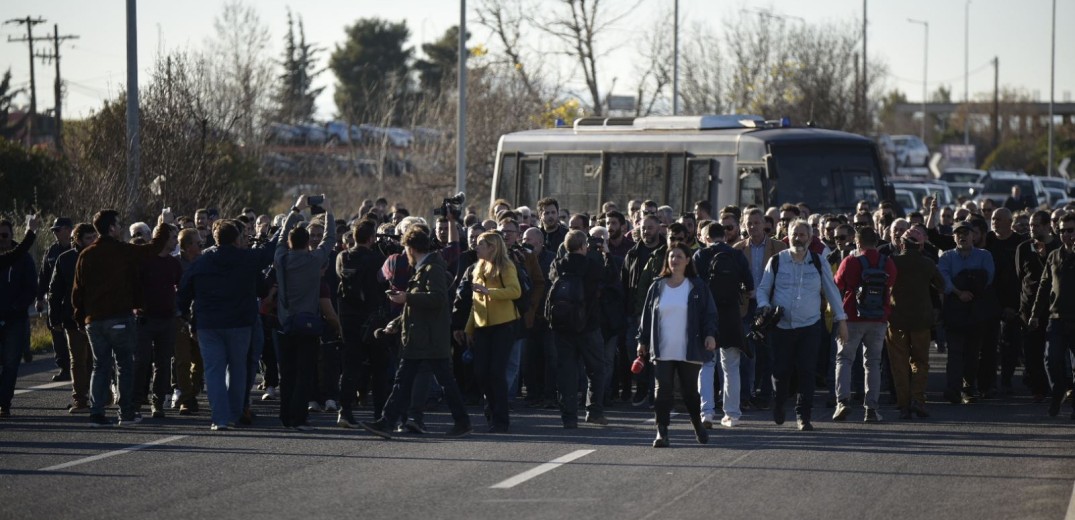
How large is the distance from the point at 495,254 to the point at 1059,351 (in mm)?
5440

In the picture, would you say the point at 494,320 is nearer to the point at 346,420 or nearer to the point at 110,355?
the point at 346,420

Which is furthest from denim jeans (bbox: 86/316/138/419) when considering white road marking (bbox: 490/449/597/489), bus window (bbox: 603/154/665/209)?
bus window (bbox: 603/154/665/209)

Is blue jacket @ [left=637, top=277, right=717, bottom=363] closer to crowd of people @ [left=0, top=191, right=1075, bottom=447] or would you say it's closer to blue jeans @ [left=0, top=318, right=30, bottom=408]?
crowd of people @ [left=0, top=191, right=1075, bottom=447]

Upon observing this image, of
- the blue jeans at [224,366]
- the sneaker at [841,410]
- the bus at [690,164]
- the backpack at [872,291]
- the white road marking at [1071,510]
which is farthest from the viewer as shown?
the bus at [690,164]

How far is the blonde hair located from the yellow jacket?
3cm

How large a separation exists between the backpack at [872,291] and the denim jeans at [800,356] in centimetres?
63

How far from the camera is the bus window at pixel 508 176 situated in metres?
29.1

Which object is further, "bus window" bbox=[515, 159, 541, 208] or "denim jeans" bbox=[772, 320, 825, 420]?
"bus window" bbox=[515, 159, 541, 208]

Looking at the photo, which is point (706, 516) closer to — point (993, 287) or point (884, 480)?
point (884, 480)

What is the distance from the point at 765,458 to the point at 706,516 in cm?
257

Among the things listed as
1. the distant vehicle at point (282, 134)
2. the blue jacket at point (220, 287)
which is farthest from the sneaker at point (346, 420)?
the distant vehicle at point (282, 134)

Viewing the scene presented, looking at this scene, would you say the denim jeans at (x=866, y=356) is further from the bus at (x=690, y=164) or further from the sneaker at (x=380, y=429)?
the bus at (x=690, y=164)

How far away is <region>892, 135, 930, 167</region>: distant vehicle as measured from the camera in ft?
234

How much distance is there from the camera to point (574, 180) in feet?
92.1
